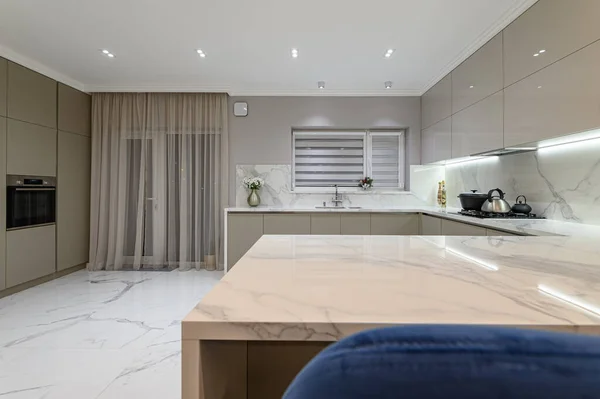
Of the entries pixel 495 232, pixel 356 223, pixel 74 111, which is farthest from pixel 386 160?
pixel 74 111

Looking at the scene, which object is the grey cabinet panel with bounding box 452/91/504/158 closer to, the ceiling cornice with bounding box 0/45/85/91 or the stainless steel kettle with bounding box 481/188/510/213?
the stainless steel kettle with bounding box 481/188/510/213

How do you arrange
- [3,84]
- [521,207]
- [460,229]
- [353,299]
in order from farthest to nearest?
[3,84] < [460,229] < [521,207] < [353,299]

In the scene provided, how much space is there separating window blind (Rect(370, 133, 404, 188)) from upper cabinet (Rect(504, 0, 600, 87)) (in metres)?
2.16

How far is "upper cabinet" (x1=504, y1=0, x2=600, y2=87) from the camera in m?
1.89

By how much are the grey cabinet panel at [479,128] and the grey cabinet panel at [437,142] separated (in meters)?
0.12

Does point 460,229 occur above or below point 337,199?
below

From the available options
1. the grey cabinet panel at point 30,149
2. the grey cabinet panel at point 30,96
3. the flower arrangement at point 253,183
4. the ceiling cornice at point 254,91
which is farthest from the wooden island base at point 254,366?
the ceiling cornice at point 254,91

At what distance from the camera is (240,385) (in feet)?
2.88

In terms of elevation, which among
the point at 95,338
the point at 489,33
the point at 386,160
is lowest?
the point at 95,338

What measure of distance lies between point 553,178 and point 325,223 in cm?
222

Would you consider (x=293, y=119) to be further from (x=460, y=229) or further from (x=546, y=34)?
(x=546, y=34)

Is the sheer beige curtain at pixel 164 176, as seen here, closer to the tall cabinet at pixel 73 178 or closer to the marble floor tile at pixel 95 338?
the tall cabinet at pixel 73 178

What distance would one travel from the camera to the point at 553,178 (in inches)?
103

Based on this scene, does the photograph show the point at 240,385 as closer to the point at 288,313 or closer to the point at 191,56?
the point at 288,313
